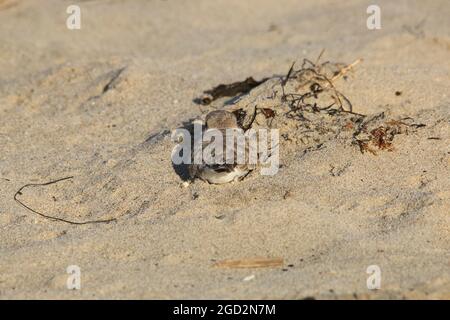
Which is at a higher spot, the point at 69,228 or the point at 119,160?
the point at 119,160

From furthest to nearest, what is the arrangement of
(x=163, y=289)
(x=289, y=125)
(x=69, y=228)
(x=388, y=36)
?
(x=388, y=36) < (x=289, y=125) < (x=69, y=228) < (x=163, y=289)

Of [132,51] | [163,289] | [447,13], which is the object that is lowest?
[163,289]

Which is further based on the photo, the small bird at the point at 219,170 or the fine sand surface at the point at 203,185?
the small bird at the point at 219,170

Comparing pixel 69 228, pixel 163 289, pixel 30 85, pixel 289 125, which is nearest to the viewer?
pixel 163 289

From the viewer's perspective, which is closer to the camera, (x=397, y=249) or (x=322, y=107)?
(x=397, y=249)

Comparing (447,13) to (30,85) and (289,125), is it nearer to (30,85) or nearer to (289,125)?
(289,125)

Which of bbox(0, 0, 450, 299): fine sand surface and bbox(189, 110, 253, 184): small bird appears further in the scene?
bbox(189, 110, 253, 184): small bird

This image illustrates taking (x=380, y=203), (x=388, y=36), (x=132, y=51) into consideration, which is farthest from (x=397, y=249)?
(x=132, y=51)
